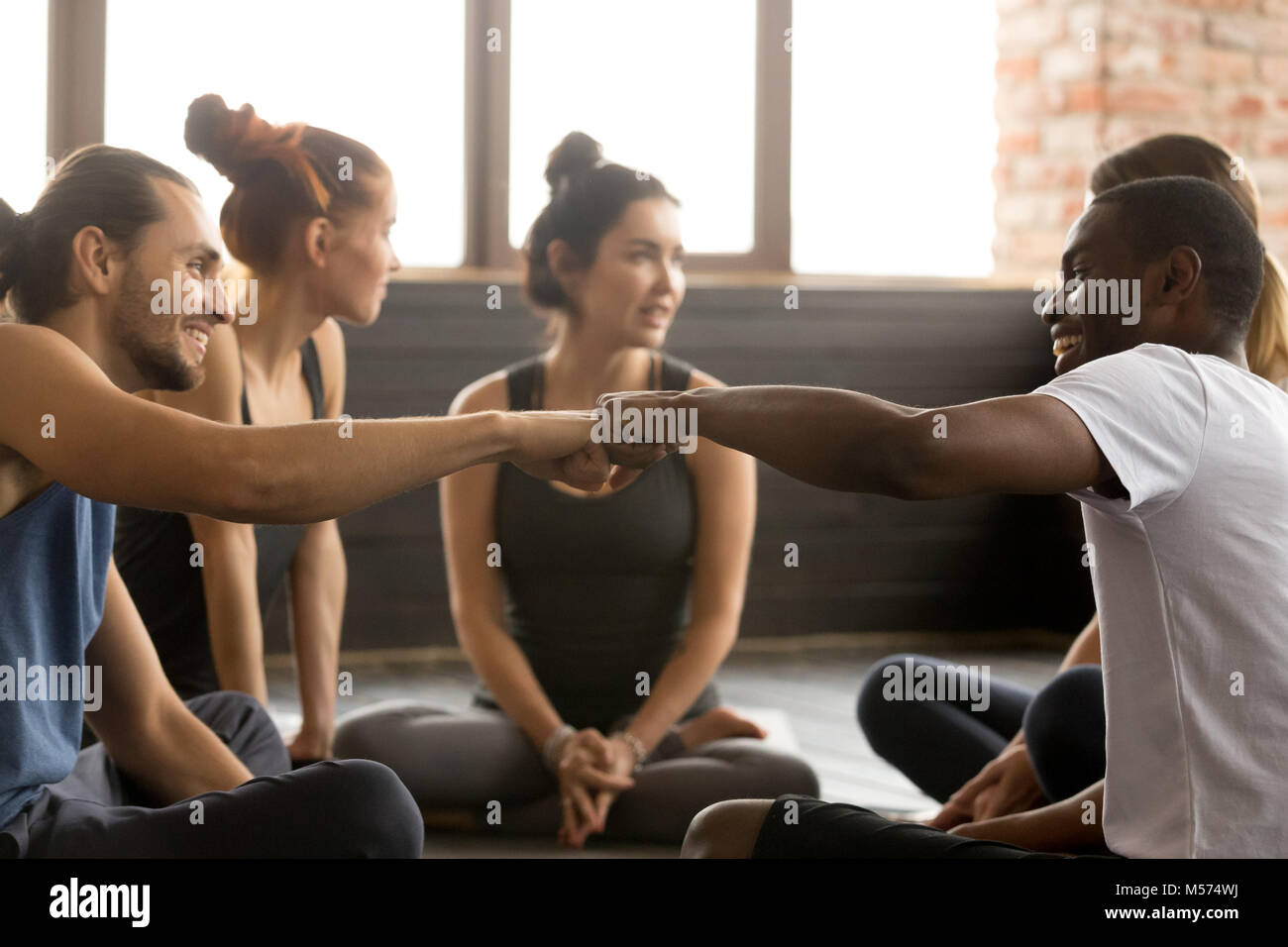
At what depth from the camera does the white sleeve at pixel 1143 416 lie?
3.03 feet

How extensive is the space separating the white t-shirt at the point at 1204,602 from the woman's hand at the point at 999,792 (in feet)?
1.81

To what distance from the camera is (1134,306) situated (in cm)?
108

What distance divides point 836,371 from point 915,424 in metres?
2.79

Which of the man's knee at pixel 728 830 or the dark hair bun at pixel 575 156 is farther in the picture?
the dark hair bun at pixel 575 156

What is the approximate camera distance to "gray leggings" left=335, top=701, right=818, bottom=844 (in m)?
1.92

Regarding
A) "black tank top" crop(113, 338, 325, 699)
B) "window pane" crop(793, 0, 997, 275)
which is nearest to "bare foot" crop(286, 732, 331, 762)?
"black tank top" crop(113, 338, 325, 699)

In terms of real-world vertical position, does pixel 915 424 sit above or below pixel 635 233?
below

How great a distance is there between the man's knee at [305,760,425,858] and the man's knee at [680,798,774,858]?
0.83ft

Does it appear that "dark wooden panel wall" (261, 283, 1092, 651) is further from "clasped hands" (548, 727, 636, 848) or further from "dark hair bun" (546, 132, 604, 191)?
"clasped hands" (548, 727, 636, 848)

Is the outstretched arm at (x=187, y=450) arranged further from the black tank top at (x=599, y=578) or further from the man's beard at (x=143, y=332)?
the black tank top at (x=599, y=578)

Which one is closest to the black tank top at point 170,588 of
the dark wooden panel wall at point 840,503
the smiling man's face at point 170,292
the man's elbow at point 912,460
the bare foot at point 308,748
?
the bare foot at point 308,748

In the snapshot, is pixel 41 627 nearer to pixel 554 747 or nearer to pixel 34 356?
pixel 34 356
